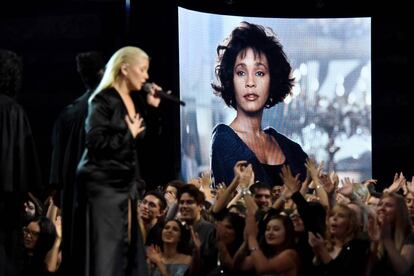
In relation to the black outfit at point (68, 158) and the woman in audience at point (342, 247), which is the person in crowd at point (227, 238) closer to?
the woman in audience at point (342, 247)

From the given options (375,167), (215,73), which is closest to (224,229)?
(215,73)

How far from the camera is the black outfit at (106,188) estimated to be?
18.4 feet

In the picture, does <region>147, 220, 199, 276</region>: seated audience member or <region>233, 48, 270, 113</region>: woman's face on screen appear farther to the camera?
<region>233, 48, 270, 113</region>: woman's face on screen

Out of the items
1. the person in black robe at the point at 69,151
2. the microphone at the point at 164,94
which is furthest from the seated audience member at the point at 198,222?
the microphone at the point at 164,94

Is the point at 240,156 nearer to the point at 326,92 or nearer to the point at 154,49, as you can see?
the point at 326,92

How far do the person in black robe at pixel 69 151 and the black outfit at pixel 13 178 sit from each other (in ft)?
0.53

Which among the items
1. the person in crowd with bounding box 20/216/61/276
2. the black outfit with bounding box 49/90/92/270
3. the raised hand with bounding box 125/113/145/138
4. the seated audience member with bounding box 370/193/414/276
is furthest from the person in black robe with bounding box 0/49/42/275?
the seated audience member with bounding box 370/193/414/276

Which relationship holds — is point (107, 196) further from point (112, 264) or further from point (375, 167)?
point (375, 167)

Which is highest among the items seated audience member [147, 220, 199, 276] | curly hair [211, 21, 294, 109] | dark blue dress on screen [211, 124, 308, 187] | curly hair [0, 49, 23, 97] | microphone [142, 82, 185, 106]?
curly hair [211, 21, 294, 109]

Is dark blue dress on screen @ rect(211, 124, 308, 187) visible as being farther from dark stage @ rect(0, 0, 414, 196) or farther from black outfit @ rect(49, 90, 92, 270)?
black outfit @ rect(49, 90, 92, 270)

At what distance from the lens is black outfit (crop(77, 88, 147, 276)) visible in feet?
18.4

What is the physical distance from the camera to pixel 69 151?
5.93 m

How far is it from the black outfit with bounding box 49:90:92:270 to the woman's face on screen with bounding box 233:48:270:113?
737 cm

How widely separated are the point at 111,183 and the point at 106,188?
0.12 ft
